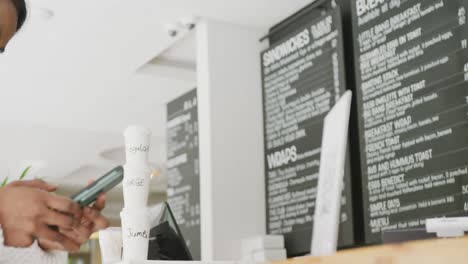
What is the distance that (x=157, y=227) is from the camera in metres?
2.42

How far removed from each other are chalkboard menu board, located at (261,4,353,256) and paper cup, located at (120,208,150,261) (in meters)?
1.30

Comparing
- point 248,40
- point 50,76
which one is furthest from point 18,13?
point 50,76

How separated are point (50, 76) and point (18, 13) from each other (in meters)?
3.11

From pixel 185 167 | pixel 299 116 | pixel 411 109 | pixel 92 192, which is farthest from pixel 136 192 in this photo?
pixel 185 167

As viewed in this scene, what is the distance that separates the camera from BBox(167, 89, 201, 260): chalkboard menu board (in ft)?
13.4

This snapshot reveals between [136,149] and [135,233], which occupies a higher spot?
[136,149]

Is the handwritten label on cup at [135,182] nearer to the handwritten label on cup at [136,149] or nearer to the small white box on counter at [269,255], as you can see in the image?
the handwritten label on cup at [136,149]

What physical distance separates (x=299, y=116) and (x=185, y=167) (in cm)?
99

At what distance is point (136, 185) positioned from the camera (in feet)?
6.50

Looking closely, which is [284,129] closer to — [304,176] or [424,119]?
[304,176]

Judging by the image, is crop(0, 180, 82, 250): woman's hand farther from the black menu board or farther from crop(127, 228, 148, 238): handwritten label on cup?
the black menu board

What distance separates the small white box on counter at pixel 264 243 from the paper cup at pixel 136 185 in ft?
4.78

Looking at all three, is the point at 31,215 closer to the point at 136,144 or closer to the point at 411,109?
the point at 136,144

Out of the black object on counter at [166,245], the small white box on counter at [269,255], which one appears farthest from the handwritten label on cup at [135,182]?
the small white box on counter at [269,255]
